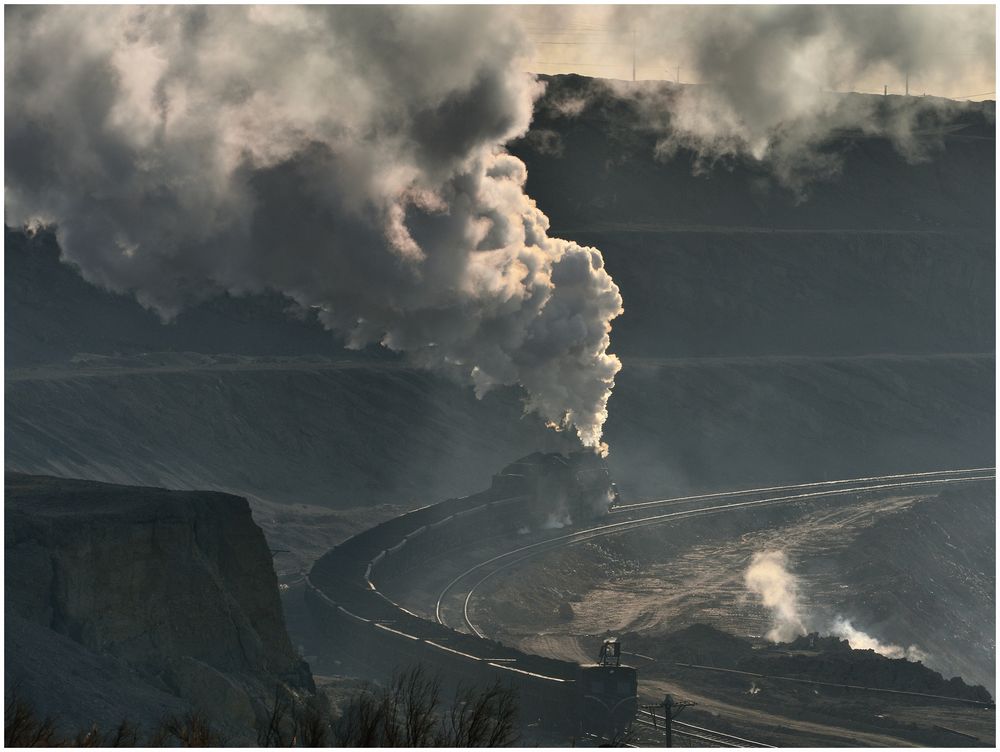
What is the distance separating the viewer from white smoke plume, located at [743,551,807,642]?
67119 millimetres

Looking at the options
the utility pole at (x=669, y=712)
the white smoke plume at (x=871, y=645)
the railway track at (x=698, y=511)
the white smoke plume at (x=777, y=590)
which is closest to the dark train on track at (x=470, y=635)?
the utility pole at (x=669, y=712)

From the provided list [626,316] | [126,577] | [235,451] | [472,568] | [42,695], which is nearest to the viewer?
[42,695]

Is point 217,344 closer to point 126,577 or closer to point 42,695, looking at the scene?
point 126,577

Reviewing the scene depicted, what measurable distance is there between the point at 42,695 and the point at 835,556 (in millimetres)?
56591

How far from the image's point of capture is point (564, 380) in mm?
88375

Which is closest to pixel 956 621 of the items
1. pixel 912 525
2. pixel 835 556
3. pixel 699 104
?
pixel 835 556

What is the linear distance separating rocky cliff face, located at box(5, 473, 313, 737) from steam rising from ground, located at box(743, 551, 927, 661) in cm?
2707

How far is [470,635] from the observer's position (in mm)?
53562

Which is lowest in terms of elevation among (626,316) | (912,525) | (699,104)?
(912,525)

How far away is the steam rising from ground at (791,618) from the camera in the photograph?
67000 millimetres

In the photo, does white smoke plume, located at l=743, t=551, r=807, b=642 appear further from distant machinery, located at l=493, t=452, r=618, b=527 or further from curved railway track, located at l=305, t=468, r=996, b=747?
distant machinery, located at l=493, t=452, r=618, b=527

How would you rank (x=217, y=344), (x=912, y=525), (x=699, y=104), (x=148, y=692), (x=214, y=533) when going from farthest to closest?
(x=699, y=104)
(x=217, y=344)
(x=912, y=525)
(x=214, y=533)
(x=148, y=692)

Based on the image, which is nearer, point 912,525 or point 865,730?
point 865,730

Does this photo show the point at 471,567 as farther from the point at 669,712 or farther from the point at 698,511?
the point at 669,712
